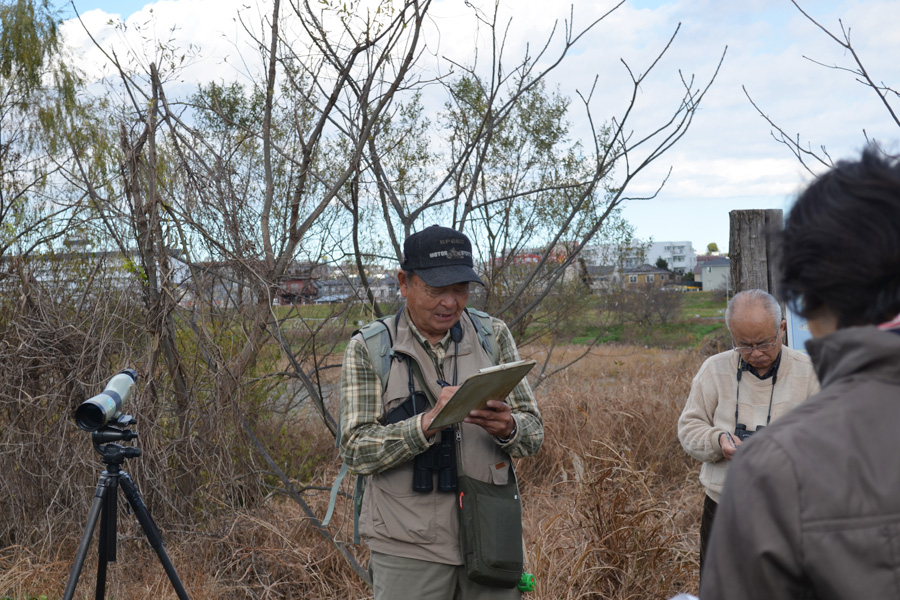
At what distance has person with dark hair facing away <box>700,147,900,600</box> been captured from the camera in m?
0.97

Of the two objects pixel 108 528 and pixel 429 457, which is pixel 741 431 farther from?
pixel 108 528

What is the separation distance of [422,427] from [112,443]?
1601 millimetres

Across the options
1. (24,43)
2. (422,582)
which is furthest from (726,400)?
(24,43)

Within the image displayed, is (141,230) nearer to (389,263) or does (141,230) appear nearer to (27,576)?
(389,263)

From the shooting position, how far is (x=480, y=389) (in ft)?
7.39

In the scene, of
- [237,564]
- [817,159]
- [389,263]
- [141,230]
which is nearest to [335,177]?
[389,263]

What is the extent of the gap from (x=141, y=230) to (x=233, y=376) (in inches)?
40.8

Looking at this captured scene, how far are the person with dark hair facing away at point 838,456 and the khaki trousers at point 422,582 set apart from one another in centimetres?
148

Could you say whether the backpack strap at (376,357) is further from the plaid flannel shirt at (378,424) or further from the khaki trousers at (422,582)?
A: the khaki trousers at (422,582)

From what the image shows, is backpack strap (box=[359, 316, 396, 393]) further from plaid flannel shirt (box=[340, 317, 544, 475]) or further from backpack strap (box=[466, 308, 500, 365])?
backpack strap (box=[466, 308, 500, 365])

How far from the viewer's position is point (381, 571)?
2463 millimetres

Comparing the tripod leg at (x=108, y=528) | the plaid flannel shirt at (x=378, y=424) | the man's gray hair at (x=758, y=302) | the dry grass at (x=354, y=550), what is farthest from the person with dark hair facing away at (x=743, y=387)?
the tripod leg at (x=108, y=528)

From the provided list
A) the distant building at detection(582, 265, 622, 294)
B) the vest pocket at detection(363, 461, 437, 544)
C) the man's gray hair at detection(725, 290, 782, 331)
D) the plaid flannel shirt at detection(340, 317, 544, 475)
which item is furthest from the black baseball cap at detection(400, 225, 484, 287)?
the distant building at detection(582, 265, 622, 294)

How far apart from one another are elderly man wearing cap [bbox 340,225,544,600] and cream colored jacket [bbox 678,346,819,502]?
3.06 feet
